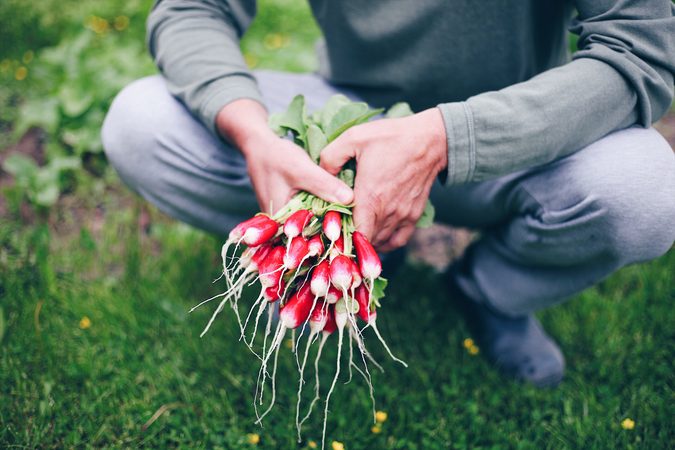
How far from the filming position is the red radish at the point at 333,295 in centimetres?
125

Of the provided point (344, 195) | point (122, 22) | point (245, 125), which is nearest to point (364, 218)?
point (344, 195)

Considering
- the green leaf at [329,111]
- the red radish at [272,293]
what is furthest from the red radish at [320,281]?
the green leaf at [329,111]

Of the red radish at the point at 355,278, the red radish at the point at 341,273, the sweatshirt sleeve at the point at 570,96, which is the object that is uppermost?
the sweatshirt sleeve at the point at 570,96

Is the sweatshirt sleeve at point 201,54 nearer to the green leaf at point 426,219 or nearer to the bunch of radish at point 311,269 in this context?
the bunch of radish at point 311,269

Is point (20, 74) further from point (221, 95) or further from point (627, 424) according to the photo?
point (627, 424)

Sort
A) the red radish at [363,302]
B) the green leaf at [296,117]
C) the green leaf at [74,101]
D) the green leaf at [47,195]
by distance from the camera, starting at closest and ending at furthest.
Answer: the red radish at [363,302]
the green leaf at [296,117]
the green leaf at [47,195]
the green leaf at [74,101]

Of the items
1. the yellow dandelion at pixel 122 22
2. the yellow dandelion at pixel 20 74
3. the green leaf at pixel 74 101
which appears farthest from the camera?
the yellow dandelion at pixel 122 22

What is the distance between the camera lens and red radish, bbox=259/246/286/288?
4.13 ft

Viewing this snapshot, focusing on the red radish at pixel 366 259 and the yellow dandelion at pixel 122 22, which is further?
the yellow dandelion at pixel 122 22

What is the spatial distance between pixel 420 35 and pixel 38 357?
1.48 m

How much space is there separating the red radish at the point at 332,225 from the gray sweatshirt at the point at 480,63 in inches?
12.0

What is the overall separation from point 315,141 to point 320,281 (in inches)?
16.5

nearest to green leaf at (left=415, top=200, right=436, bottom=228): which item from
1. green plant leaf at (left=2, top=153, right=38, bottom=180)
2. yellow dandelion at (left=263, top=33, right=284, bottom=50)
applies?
green plant leaf at (left=2, top=153, right=38, bottom=180)

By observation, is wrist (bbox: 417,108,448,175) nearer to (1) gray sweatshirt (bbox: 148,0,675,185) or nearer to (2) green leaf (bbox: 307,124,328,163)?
(1) gray sweatshirt (bbox: 148,0,675,185)
